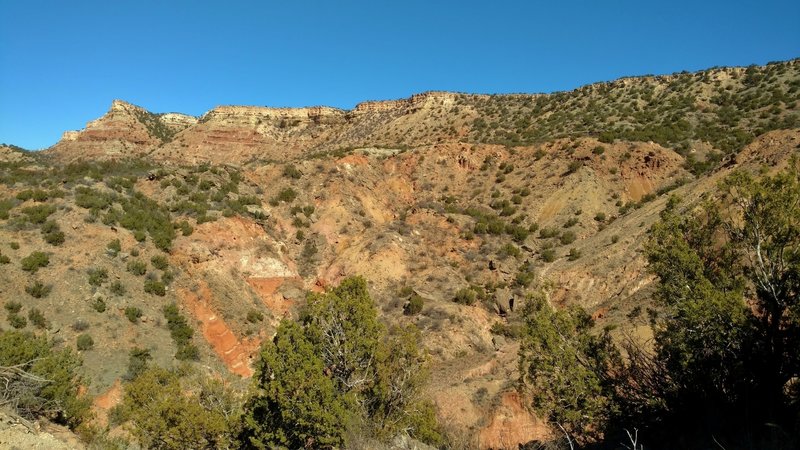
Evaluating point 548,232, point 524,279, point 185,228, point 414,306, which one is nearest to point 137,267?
point 185,228

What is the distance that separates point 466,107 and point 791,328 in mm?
57521

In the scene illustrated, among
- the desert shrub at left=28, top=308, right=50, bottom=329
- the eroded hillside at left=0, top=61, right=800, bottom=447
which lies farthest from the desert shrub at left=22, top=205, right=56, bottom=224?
the desert shrub at left=28, top=308, right=50, bottom=329

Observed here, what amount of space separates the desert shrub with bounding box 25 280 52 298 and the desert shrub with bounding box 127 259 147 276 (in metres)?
3.70

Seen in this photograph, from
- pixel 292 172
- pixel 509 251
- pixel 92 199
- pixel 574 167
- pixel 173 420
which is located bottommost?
pixel 173 420

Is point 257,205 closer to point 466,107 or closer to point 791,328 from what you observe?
point 791,328

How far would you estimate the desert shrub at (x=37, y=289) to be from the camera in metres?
21.0

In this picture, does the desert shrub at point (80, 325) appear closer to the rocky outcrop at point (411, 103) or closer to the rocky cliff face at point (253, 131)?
the rocky cliff face at point (253, 131)

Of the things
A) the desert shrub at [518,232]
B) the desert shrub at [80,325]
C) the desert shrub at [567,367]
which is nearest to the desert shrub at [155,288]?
the desert shrub at [80,325]

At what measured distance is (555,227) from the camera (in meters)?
34.7

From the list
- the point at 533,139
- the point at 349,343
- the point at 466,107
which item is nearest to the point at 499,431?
the point at 349,343

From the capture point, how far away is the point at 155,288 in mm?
24047

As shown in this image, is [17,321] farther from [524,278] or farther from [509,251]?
[509,251]

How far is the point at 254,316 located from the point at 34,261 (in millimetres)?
10380

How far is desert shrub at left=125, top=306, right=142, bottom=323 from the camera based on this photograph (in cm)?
2195
